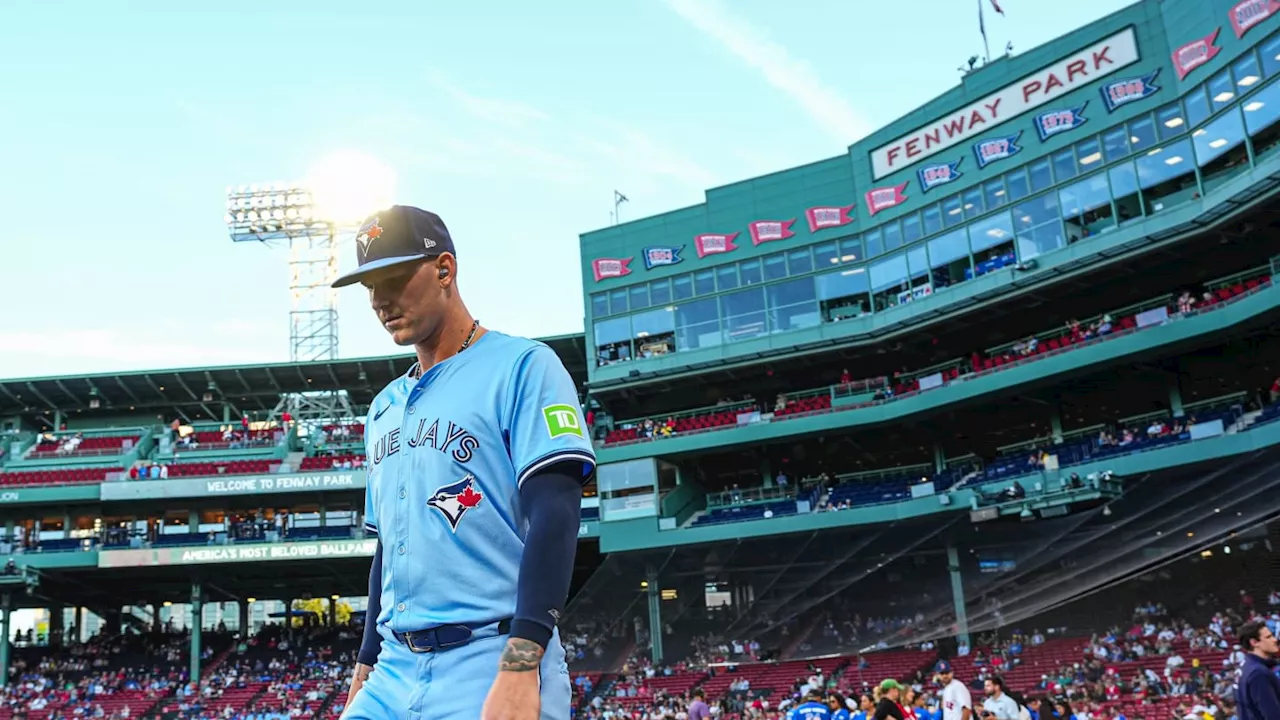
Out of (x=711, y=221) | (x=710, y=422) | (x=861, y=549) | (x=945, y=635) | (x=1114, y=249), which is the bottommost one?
(x=945, y=635)

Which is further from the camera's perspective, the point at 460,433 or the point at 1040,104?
the point at 1040,104

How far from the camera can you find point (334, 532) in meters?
48.7

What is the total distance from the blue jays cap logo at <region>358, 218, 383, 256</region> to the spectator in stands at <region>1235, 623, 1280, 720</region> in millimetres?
7545

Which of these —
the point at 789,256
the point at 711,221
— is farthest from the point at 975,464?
the point at 711,221

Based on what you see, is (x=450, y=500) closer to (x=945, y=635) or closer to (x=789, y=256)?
(x=945, y=635)

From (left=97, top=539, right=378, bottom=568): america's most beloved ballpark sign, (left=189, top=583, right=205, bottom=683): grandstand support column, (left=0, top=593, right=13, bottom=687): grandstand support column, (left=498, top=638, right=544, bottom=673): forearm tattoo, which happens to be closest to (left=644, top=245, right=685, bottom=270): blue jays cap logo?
(left=97, top=539, right=378, bottom=568): america's most beloved ballpark sign

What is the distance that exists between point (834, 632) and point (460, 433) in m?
35.5

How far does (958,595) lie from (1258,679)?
2839 cm

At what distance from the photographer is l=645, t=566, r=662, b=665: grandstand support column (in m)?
41.5

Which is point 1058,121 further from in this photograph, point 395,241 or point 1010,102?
point 395,241

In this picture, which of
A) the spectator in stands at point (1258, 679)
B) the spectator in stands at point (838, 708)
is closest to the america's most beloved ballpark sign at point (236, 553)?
the spectator in stands at point (838, 708)

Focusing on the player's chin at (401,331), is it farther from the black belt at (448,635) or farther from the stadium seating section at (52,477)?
the stadium seating section at (52,477)

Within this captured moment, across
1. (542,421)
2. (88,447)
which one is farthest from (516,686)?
(88,447)

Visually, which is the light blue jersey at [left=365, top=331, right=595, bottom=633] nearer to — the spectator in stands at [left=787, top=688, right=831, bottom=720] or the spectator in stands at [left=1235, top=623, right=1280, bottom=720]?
the spectator in stands at [left=1235, top=623, right=1280, bottom=720]
